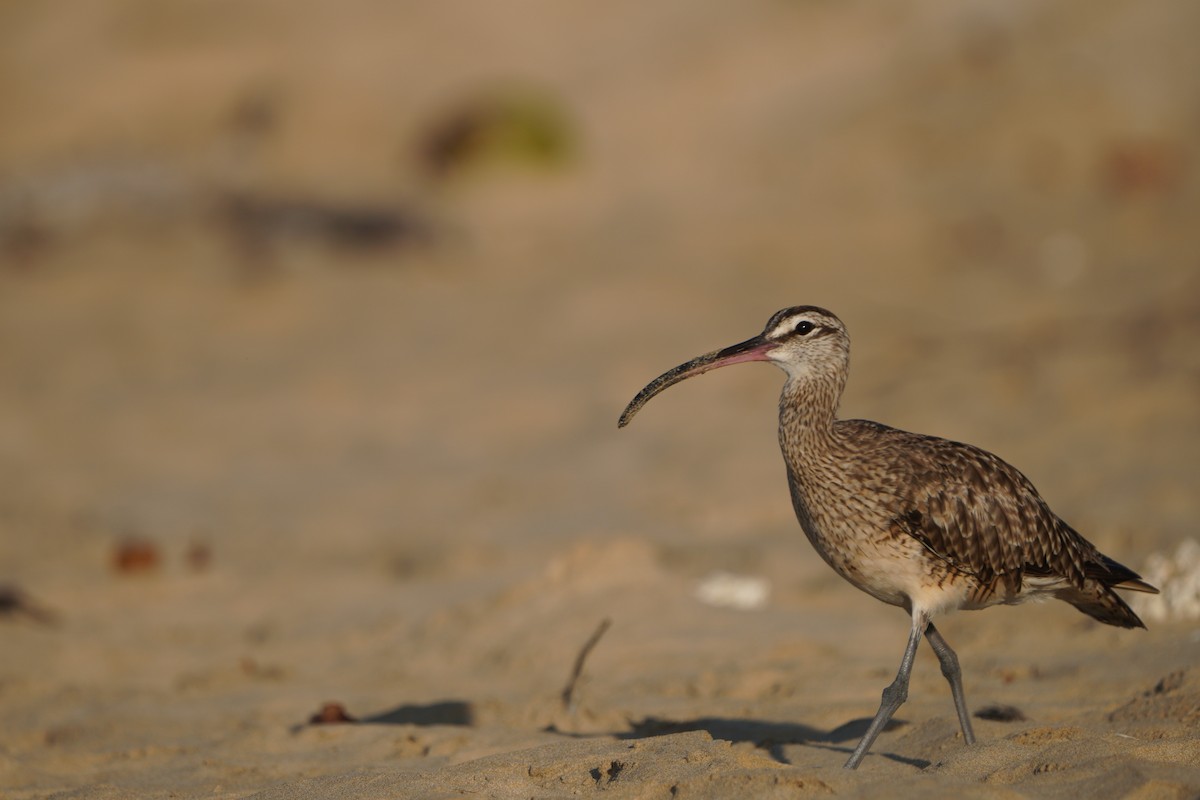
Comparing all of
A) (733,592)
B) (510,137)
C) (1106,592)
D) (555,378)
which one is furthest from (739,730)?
(510,137)

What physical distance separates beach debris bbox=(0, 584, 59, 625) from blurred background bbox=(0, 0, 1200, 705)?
0.23 metres

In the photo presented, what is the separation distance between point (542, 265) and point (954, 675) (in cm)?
1081

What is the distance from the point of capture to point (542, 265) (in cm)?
1611

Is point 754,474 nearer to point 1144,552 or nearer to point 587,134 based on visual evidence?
point 1144,552

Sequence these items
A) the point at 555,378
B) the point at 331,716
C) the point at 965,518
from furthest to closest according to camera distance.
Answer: the point at 555,378 → the point at 331,716 → the point at 965,518

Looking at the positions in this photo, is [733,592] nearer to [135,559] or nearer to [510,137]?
[135,559]

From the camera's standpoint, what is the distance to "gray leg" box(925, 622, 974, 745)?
5574mm

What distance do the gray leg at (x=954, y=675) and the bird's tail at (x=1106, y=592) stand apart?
66 centimetres

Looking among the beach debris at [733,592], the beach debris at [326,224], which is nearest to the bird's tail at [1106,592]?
the beach debris at [733,592]

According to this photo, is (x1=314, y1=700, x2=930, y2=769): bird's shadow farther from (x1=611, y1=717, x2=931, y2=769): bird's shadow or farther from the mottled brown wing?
the mottled brown wing

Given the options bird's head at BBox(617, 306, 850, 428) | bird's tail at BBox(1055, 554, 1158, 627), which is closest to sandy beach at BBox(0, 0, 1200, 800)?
bird's tail at BBox(1055, 554, 1158, 627)

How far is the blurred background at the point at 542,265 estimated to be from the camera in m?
10.8

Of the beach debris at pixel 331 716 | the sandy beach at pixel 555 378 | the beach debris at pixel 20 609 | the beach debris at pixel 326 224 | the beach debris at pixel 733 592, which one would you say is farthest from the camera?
the beach debris at pixel 326 224

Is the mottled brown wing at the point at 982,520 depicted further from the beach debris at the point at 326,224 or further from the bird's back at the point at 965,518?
the beach debris at the point at 326,224
